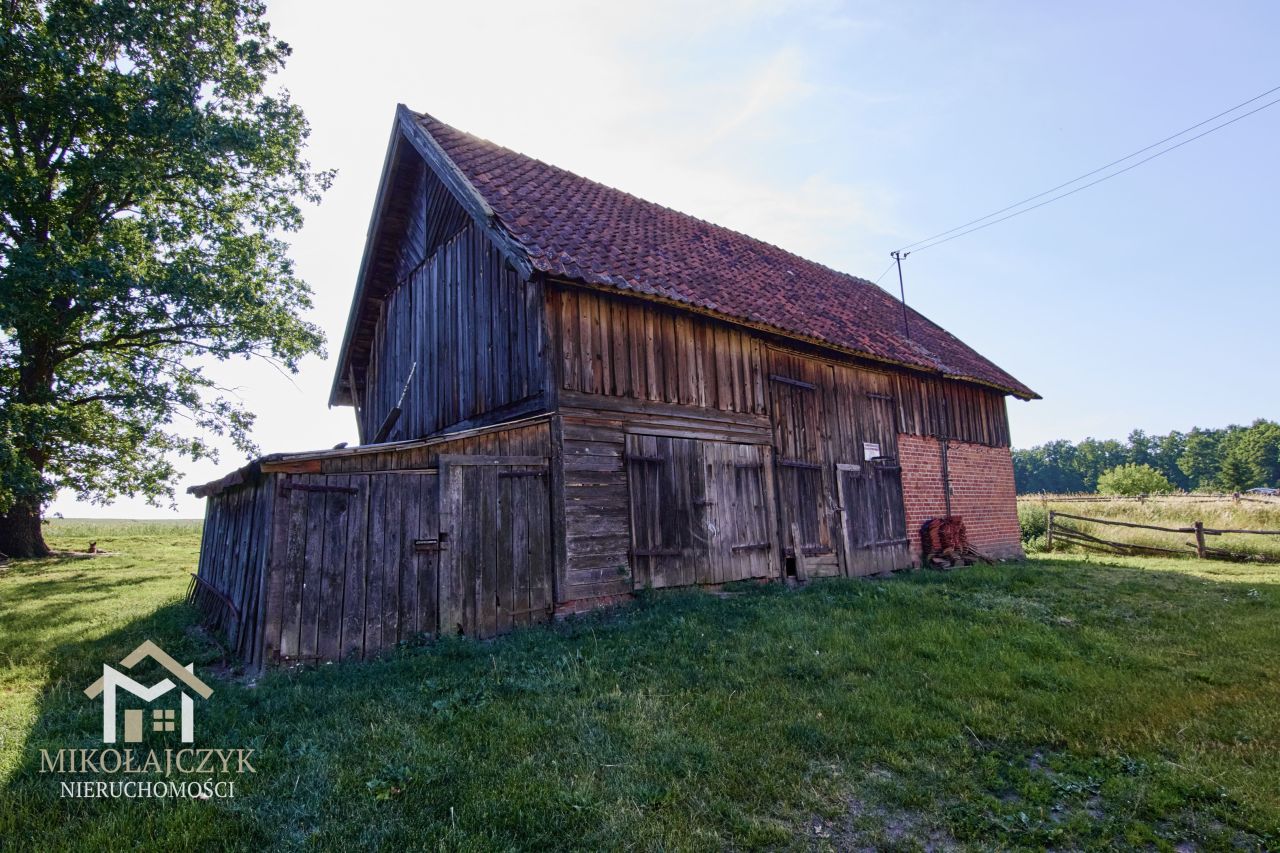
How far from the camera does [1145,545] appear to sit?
19547mm

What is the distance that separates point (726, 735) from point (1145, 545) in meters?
21.5

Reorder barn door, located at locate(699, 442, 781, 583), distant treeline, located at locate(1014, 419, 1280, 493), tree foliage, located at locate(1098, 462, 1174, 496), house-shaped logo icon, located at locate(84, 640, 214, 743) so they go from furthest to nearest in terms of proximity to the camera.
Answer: distant treeline, located at locate(1014, 419, 1280, 493), tree foliage, located at locate(1098, 462, 1174, 496), barn door, located at locate(699, 442, 781, 583), house-shaped logo icon, located at locate(84, 640, 214, 743)

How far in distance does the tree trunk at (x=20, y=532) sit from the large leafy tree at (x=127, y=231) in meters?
0.04

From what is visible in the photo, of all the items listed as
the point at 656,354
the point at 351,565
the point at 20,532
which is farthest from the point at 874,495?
the point at 20,532

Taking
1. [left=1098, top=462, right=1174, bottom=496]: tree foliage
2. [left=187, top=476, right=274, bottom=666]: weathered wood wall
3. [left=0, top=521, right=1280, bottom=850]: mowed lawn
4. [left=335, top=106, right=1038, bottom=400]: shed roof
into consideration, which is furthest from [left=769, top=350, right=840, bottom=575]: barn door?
[left=1098, top=462, right=1174, bottom=496]: tree foliage

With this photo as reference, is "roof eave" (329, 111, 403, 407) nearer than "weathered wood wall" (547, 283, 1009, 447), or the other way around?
"weathered wood wall" (547, 283, 1009, 447)

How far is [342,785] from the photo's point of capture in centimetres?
372

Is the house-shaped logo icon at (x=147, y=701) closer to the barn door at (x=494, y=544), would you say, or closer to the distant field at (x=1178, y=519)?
the barn door at (x=494, y=544)

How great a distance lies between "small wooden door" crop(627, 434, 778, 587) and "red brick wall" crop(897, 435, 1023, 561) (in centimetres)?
477

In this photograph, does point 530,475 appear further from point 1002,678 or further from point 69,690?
point 1002,678

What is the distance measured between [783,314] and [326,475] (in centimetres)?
782

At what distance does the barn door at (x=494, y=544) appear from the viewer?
7.21 m

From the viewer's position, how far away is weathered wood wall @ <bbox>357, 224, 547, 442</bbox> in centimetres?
873

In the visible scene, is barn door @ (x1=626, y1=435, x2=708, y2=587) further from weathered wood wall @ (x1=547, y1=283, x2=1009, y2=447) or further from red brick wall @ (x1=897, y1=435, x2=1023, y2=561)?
A: red brick wall @ (x1=897, y1=435, x2=1023, y2=561)
